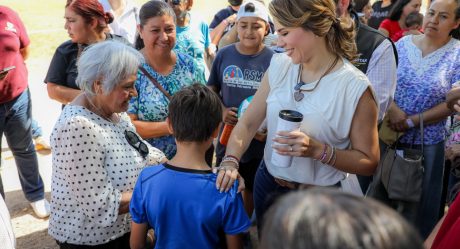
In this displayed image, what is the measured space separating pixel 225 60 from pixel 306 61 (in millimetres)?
1430

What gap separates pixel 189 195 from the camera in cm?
176

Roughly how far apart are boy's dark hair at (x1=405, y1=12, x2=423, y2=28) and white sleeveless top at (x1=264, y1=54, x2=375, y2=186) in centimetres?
338

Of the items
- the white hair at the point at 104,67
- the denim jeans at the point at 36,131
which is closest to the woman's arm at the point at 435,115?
the white hair at the point at 104,67

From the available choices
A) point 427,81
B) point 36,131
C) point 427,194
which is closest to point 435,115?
point 427,81

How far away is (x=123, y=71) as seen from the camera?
2154 mm

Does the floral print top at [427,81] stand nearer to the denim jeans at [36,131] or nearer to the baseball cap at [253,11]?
the baseball cap at [253,11]

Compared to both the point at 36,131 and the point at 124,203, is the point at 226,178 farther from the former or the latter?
the point at 36,131

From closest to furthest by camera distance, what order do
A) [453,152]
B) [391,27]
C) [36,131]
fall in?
[453,152] → [391,27] → [36,131]

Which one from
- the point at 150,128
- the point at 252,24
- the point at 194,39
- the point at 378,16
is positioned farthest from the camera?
the point at 378,16

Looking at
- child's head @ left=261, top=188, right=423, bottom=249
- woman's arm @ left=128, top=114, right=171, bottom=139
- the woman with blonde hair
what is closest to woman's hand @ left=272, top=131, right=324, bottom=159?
the woman with blonde hair

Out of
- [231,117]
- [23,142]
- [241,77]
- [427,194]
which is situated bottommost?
[23,142]

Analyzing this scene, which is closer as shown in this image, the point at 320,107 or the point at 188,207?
Result: the point at 188,207

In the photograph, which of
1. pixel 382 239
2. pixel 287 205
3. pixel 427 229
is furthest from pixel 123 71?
pixel 427 229

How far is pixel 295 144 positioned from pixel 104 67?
1.02m
